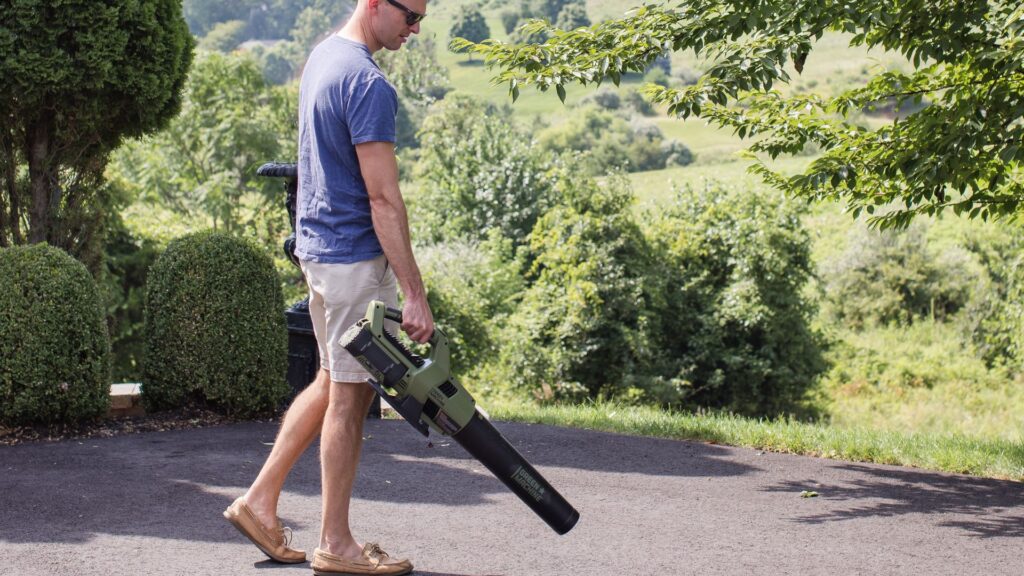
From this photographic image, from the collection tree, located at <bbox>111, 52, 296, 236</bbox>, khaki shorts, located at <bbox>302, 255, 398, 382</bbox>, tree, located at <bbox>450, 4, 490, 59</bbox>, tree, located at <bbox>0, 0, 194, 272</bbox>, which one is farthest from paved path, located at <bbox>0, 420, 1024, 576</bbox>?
tree, located at <bbox>450, 4, 490, 59</bbox>

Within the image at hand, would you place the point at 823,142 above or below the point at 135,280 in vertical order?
above

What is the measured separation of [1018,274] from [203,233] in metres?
21.8

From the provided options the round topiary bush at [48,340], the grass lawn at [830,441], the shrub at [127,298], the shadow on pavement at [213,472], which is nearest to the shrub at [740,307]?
the shrub at [127,298]

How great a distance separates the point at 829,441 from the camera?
277 inches

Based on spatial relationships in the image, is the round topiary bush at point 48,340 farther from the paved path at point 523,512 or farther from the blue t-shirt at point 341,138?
the blue t-shirt at point 341,138

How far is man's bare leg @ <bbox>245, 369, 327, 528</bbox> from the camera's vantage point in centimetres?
414

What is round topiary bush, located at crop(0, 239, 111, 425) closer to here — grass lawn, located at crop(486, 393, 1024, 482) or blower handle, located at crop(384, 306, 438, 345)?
grass lawn, located at crop(486, 393, 1024, 482)

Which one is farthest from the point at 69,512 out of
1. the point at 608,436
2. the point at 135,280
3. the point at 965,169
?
the point at 135,280

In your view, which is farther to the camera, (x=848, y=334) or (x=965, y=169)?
(x=848, y=334)

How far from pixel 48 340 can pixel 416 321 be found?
367cm

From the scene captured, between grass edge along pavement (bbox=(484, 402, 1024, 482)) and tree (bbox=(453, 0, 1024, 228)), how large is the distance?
155 centimetres

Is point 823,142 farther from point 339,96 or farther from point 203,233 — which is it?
point 339,96

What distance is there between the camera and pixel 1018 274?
2438 cm

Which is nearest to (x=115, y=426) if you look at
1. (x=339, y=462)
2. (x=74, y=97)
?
(x=74, y=97)
